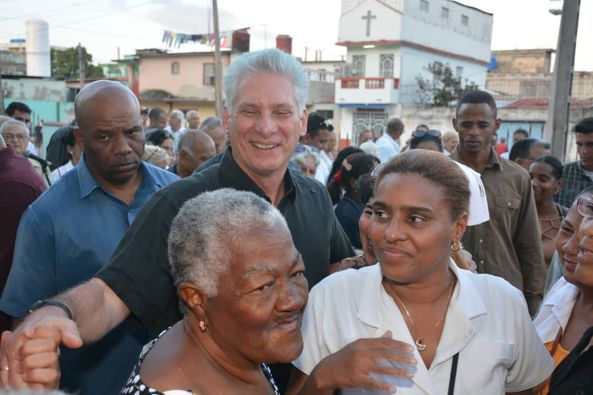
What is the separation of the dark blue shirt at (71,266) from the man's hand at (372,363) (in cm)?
124

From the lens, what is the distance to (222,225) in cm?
166

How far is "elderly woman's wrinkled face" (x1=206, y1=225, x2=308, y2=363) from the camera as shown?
1657mm

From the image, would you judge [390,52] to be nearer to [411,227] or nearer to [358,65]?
[358,65]

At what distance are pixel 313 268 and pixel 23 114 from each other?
340 inches

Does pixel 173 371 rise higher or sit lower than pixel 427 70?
lower

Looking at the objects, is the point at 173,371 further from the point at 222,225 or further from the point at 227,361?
the point at 222,225

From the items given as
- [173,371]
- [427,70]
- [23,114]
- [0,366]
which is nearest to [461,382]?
[173,371]

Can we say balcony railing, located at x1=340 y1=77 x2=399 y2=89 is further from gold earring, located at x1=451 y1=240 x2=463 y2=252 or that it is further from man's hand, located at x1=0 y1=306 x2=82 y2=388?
man's hand, located at x1=0 y1=306 x2=82 y2=388

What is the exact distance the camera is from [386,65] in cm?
3728

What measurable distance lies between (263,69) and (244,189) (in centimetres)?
55

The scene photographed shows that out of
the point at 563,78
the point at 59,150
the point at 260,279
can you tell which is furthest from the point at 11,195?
the point at 563,78

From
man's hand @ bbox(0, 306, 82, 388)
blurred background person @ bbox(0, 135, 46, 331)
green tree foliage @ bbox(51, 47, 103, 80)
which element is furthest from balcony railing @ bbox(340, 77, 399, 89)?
man's hand @ bbox(0, 306, 82, 388)

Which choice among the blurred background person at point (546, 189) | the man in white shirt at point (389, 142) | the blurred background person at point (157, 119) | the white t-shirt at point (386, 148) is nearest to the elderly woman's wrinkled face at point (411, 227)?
the blurred background person at point (546, 189)

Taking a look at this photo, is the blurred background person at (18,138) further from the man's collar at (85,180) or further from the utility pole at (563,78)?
the utility pole at (563,78)
